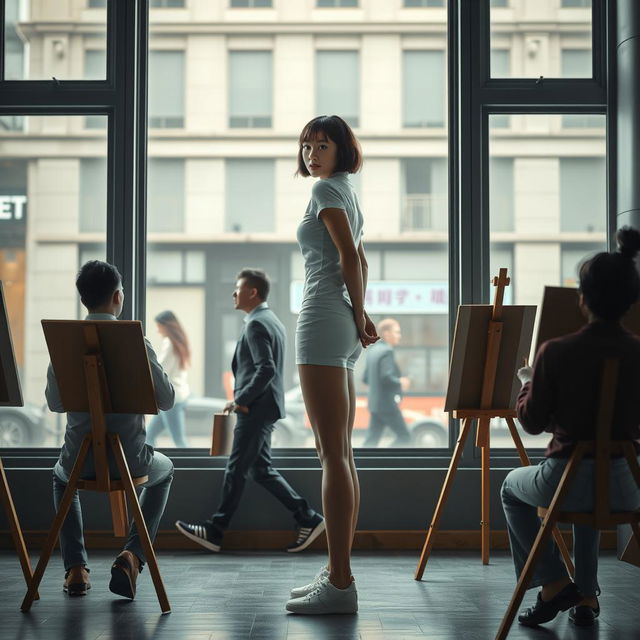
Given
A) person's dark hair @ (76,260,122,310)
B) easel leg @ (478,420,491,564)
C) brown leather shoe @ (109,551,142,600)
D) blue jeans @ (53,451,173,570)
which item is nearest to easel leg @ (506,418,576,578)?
easel leg @ (478,420,491,564)

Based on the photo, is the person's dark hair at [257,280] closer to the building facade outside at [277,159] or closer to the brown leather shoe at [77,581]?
the building facade outside at [277,159]

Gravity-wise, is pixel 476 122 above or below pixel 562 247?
above

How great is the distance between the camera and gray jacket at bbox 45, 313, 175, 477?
3111 millimetres

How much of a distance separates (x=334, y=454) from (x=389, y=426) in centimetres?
167

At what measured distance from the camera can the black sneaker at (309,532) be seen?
167 inches

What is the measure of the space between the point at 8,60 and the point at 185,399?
2123 mm

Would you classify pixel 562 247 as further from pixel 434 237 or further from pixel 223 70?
pixel 223 70

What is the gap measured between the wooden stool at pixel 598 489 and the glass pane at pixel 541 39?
9.00 feet

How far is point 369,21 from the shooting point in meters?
4.74

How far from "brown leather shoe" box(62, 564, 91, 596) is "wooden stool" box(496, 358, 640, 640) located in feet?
5.49

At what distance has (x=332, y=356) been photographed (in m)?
2.99

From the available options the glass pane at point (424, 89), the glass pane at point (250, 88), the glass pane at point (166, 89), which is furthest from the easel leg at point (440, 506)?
the glass pane at point (166, 89)

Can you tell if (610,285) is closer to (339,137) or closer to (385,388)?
(339,137)

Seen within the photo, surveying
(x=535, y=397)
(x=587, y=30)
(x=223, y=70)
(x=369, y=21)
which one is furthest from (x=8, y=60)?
(x=535, y=397)
